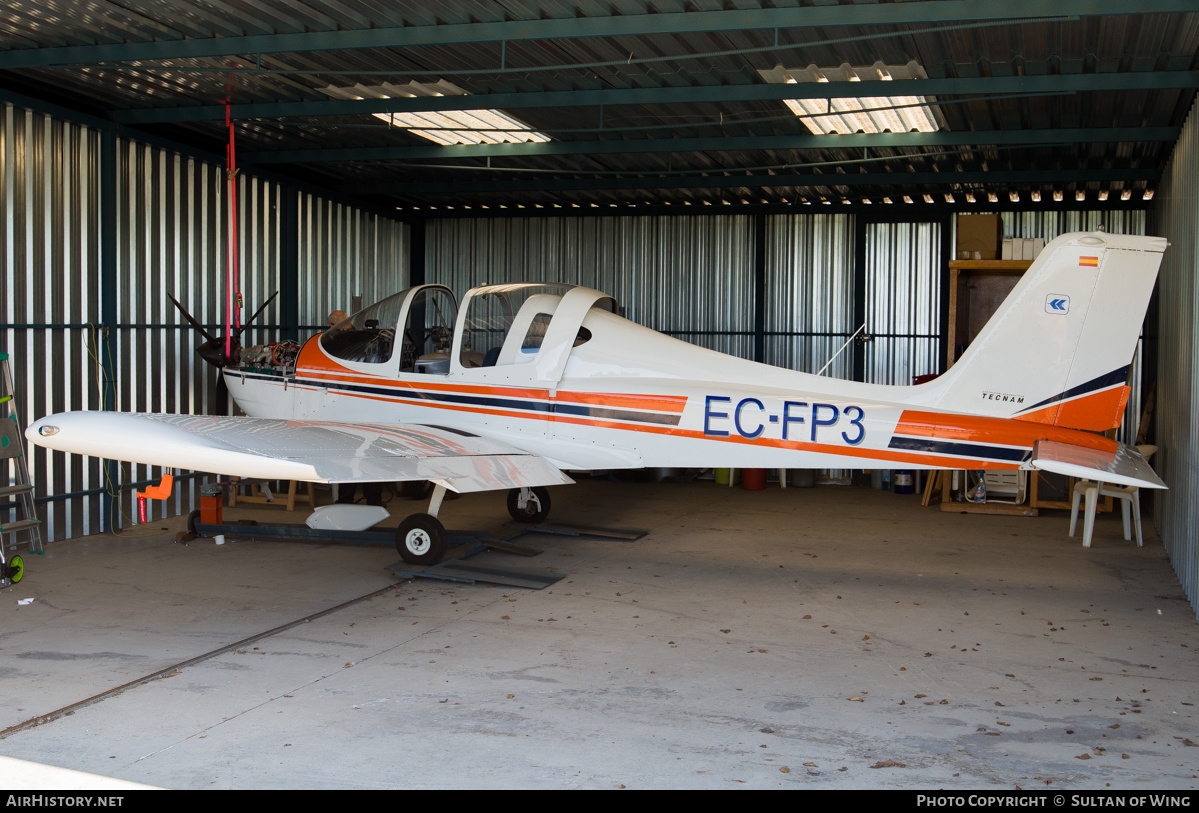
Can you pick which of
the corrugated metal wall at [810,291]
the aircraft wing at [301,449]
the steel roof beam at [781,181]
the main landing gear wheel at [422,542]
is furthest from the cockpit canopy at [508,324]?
the corrugated metal wall at [810,291]

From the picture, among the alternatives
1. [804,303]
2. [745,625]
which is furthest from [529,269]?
[745,625]

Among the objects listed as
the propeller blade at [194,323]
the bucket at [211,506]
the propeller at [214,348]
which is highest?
the propeller blade at [194,323]

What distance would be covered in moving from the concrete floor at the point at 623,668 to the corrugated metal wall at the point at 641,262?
22.2 feet

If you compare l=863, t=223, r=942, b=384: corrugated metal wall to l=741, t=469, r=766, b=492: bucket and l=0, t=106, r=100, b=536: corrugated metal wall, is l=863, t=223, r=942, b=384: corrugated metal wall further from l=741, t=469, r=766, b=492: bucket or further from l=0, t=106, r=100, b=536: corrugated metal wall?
l=0, t=106, r=100, b=536: corrugated metal wall

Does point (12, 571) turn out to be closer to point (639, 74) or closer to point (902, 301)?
point (639, 74)

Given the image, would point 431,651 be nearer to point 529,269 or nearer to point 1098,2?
point 1098,2

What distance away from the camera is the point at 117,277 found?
9734 millimetres

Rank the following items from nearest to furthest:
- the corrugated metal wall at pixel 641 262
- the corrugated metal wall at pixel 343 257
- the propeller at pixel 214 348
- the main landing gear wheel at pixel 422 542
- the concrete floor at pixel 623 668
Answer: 1. the concrete floor at pixel 623 668
2. the main landing gear wheel at pixel 422 542
3. the propeller at pixel 214 348
4. the corrugated metal wall at pixel 343 257
5. the corrugated metal wall at pixel 641 262

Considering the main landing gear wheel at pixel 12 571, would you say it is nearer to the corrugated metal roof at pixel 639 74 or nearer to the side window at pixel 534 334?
the corrugated metal roof at pixel 639 74

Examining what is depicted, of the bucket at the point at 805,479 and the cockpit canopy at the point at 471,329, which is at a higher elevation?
the cockpit canopy at the point at 471,329

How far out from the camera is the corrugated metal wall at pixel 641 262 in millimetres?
15164

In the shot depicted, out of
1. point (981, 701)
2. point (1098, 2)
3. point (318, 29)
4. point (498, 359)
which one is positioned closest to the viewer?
point (981, 701)

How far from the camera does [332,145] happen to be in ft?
36.7

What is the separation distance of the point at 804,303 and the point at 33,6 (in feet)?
Result: 36.2
